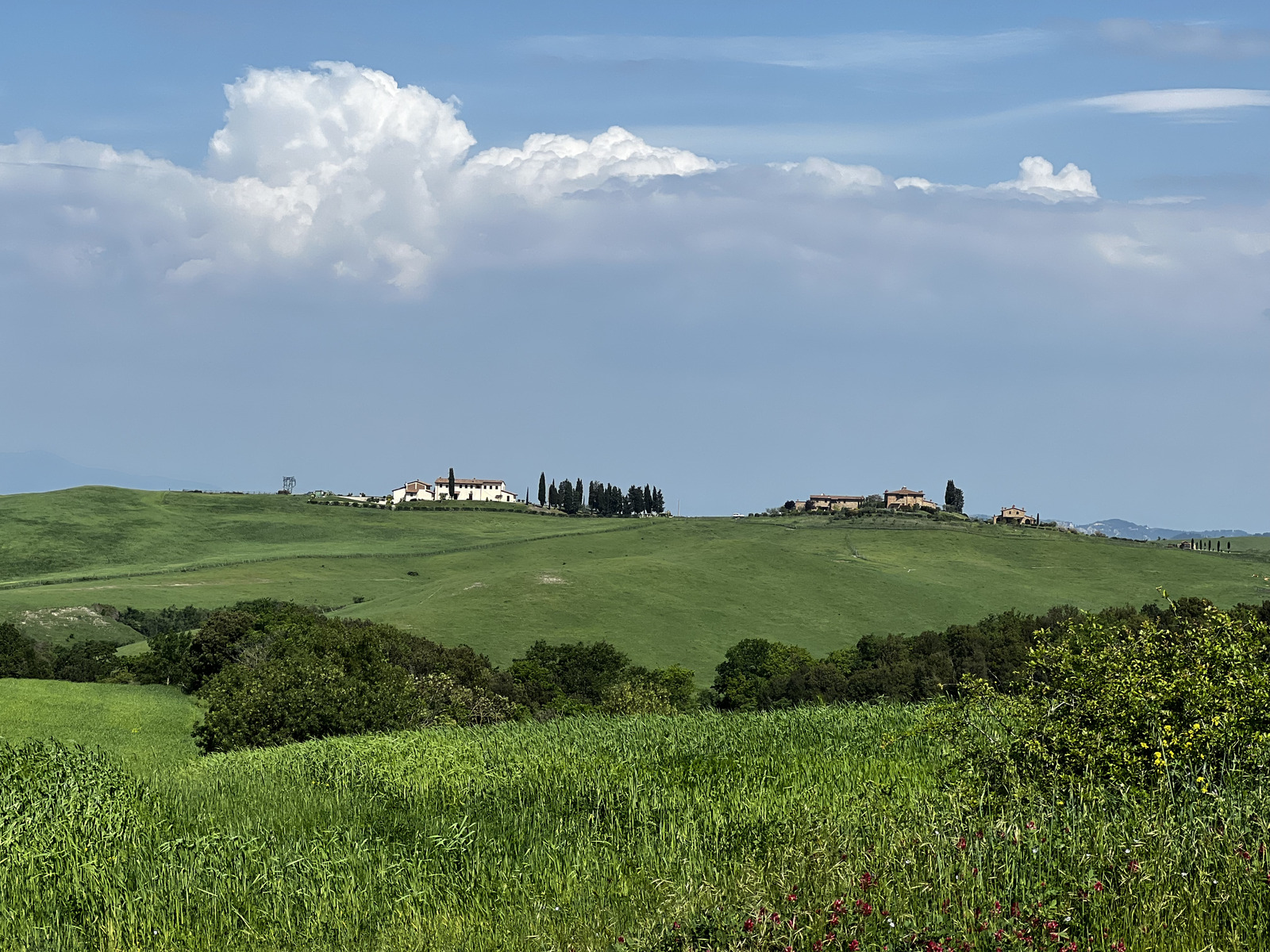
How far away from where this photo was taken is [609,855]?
484 inches

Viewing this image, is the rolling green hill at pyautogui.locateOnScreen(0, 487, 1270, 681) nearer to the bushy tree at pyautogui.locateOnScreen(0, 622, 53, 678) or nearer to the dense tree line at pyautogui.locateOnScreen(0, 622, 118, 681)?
the dense tree line at pyautogui.locateOnScreen(0, 622, 118, 681)

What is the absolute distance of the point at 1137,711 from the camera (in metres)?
12.0

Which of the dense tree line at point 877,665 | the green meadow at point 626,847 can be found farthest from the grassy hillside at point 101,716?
the dense tree line at point 877,665

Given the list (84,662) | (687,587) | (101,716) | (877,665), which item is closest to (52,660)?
(84,662)

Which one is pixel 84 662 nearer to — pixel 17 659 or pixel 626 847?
pixel 17 659

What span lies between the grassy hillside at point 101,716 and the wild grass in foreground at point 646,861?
32.3m

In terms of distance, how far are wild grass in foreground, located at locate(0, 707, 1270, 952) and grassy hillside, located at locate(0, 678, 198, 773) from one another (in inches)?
1272

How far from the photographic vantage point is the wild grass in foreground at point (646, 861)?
28.5ft

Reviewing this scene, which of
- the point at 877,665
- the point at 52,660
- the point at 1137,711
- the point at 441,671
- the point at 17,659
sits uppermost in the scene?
the point at 1137,711

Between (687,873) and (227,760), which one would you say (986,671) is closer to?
(227,760)

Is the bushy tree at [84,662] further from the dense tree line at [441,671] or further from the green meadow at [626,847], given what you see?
the green meadow at [626,847]

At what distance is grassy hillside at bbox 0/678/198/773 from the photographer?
53191 mm

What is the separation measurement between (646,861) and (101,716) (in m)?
60.2

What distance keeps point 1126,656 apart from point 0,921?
42.6 ft
